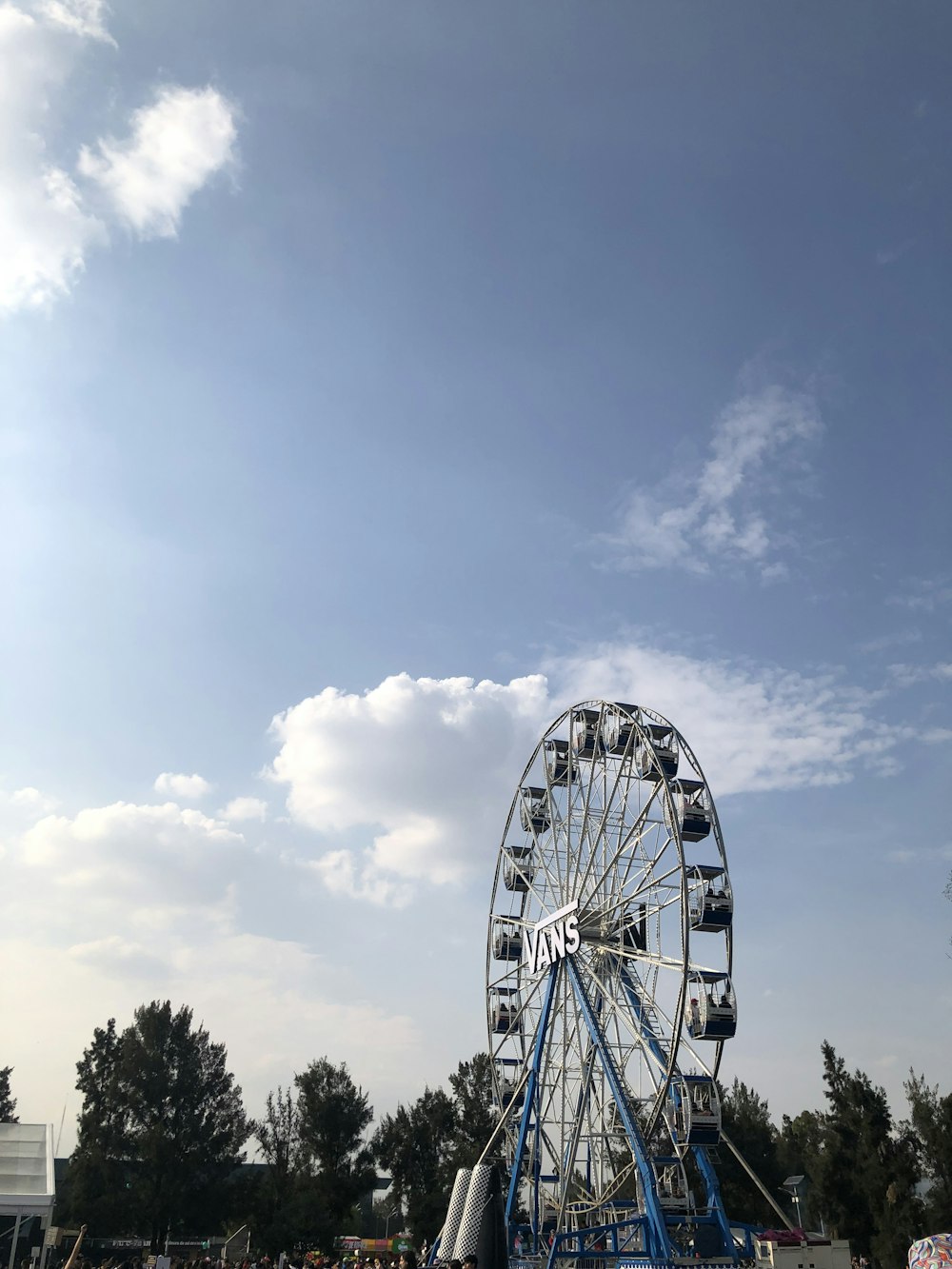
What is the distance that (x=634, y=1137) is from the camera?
30766mm

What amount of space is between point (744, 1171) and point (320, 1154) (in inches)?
991

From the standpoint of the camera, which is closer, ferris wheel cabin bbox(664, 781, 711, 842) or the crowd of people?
the crowd of people

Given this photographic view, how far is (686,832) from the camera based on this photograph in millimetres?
33031

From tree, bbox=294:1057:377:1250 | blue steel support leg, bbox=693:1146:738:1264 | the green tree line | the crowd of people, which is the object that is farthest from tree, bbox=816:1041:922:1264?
tree, bbox=294:1057:377:1250

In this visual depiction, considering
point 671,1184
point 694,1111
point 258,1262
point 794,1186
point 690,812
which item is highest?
point 690,812

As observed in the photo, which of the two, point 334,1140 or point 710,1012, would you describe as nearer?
point 710,1012

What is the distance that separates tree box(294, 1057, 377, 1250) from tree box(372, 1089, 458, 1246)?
4.98 feet

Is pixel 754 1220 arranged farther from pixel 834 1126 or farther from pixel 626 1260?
pixel 626 1260


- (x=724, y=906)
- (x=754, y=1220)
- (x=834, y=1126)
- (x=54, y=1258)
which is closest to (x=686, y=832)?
(x=724, y=906)

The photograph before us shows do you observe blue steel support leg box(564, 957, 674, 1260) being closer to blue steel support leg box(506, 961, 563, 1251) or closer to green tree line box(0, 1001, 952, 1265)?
blue steel support leg box(506, 961, 563, 1251)

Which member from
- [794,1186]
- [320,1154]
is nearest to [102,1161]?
[320,1154]

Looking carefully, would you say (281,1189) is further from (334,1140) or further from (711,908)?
(711,908)

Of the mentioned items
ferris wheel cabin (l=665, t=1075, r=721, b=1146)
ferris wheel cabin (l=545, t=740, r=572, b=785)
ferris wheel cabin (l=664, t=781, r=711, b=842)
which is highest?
ferris wheel cabin (l=545, t=740, r=572, b=785)

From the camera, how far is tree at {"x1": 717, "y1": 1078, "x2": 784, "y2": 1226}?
5809 cm
